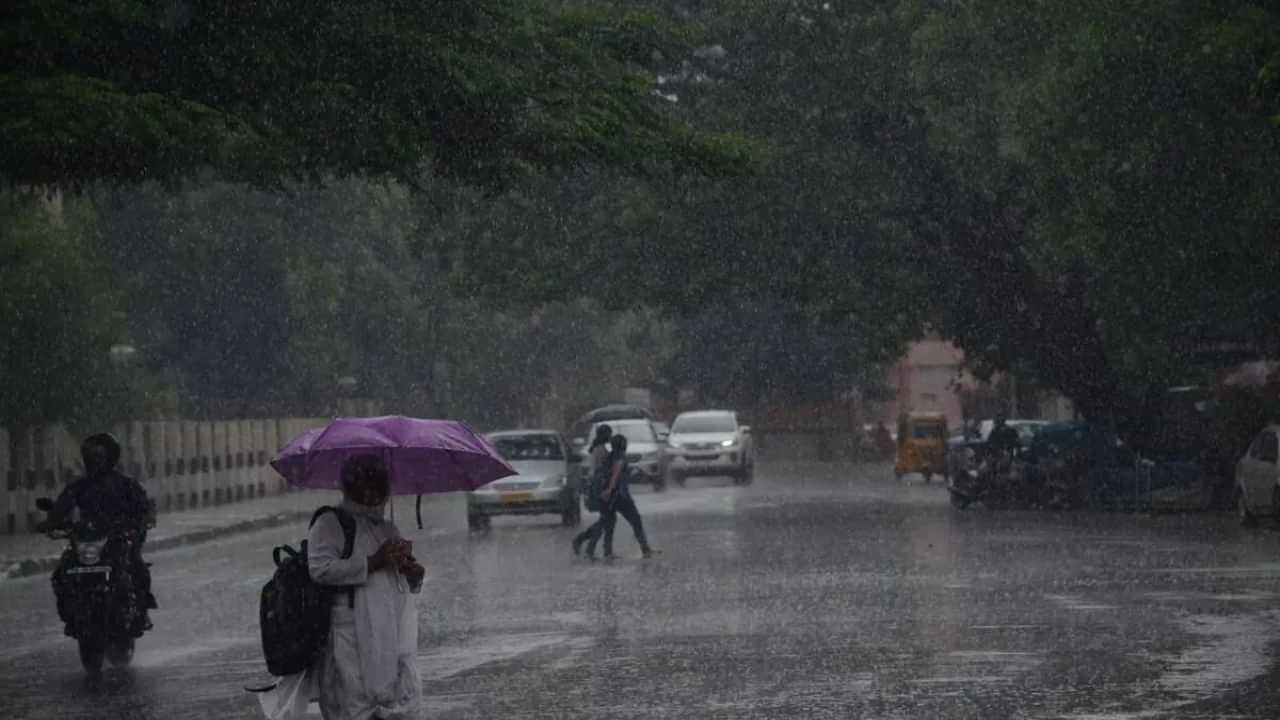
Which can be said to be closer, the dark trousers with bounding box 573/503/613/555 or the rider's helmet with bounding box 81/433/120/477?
the rider's helmet with bounding box 81/433/120/477

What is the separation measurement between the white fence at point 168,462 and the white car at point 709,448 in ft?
30.6

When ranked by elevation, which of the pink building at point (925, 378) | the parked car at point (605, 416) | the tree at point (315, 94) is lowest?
the parked car at point (605, 416)

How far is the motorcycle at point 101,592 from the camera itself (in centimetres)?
1636

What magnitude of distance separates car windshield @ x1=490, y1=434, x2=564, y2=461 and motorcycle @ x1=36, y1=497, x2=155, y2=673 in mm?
21787

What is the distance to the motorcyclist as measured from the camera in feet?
54.9

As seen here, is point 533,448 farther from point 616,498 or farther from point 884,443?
point 884,443

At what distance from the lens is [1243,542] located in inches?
1164

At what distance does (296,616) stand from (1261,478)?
25959 millimetres

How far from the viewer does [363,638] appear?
30.1 feet

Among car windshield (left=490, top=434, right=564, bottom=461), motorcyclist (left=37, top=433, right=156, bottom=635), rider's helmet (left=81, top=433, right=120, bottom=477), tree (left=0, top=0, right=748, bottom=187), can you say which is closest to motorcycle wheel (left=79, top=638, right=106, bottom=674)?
motorcyclist (left=37, top=433, right=156, bottom=635)

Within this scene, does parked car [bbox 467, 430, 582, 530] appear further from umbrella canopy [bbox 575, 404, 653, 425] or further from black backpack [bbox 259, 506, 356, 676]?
umbrella canopy [bbox 575, 404, 653, 425]

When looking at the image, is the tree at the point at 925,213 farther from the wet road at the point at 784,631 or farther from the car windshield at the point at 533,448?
the wet road at the point at 784,631

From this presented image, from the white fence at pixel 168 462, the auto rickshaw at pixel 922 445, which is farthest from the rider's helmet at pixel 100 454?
the auto rickshaw at pixel 922 445

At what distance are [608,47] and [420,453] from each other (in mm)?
15186
